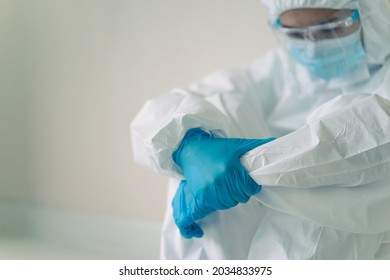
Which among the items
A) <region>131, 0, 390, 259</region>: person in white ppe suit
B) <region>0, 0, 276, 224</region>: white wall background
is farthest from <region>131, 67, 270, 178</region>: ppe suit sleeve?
<region>0, 0, 276, 224</region>: white wall background

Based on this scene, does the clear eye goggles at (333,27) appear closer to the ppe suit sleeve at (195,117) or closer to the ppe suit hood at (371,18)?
the ppe suit hood at (371,18)

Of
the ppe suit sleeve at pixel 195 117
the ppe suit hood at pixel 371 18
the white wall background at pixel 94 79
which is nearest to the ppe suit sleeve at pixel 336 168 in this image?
the ppe suit sleeve at pixel 195 117

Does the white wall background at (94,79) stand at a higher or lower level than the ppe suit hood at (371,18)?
lower

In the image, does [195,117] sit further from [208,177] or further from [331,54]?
[331,54]

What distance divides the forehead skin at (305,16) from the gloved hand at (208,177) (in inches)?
11.9

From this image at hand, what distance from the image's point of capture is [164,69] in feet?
4.21

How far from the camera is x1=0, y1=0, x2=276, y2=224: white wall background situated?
1.24 m

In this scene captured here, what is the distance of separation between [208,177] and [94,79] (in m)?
0.80

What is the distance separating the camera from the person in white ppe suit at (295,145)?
0.65m

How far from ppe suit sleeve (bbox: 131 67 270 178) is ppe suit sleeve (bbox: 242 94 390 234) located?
0.13 m

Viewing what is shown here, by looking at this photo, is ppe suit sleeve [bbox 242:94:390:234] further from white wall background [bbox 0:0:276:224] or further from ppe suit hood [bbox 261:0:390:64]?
white wall background [bbox 0:0:276:224]

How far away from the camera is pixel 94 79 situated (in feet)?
4.41

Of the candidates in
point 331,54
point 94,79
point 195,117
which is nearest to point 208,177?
point 195,117
